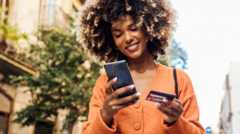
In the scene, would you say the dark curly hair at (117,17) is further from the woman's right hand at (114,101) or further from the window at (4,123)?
the window at (4,123)

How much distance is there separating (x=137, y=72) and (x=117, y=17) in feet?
0.84

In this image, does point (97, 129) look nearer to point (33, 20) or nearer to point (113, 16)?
point (113, 16)

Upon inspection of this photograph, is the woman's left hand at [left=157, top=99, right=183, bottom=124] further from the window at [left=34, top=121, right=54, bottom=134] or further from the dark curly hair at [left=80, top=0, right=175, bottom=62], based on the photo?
the window at [left=34, top=121, right=54, bottom=134]

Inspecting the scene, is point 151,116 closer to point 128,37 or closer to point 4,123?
point 128,37

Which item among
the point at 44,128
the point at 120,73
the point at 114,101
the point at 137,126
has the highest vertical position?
the point at 120,73

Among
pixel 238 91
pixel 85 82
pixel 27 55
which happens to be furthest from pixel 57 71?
pixel 238 91

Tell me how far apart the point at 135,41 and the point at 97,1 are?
9.9 inches

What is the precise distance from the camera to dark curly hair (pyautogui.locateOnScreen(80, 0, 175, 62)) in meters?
2.18

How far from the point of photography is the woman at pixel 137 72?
6.26ft

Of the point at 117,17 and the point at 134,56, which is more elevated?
the point at 117,17

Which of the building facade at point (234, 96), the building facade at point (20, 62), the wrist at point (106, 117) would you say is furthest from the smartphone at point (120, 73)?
the building facade at point (234, 96)

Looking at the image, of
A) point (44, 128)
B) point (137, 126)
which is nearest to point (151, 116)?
point (137, 126)

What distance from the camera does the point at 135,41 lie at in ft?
7.11

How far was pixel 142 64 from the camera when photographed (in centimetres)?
225
